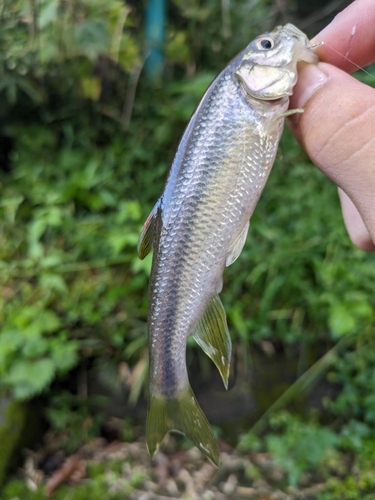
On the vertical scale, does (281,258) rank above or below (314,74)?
below

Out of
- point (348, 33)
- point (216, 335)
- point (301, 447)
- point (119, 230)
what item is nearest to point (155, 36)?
point (119, 230)

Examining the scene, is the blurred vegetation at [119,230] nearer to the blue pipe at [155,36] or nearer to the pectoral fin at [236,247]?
the blue pipe at [155,36]

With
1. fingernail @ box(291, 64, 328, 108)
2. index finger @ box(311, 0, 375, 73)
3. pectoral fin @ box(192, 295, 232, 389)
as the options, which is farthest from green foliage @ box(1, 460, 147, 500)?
index finger @ box(311, 0, 375, 73)

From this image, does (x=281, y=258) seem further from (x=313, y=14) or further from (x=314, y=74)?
(x=313, y=14)

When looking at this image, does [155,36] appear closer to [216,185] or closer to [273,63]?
[273,63]

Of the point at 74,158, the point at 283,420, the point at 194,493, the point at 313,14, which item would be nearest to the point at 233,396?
the point at 283,420

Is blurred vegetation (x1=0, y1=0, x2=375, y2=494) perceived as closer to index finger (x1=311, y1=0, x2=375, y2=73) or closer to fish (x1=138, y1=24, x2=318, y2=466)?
index finger (x1=311, y1=0, x2=375, y2=73)
